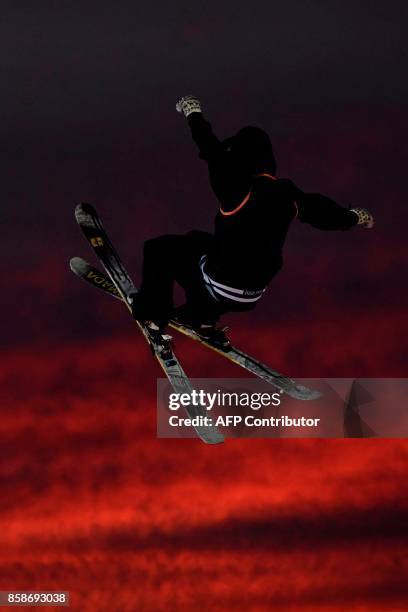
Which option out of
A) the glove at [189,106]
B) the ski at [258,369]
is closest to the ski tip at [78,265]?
the ski at [258,369]

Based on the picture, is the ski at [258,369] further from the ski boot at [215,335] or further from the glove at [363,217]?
the glove at [363,217]

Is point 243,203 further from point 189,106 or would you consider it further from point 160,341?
point 160,341

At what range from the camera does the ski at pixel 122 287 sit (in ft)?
20.3

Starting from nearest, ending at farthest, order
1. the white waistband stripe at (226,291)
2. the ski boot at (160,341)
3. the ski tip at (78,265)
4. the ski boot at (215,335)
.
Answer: the white waistband stripe at (226,291), the ski boot at (160,341), the ski boot at (215,335), the ski tip at (78,265)

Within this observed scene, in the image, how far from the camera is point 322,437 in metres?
6.65

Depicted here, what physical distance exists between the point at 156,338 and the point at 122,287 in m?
0.46

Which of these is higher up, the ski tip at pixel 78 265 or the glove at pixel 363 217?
the ski tip at pixel 78 265

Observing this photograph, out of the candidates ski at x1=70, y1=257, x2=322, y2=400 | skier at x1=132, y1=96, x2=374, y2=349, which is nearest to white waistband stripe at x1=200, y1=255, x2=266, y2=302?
skier at x1=132, y1=96, x2=374, y2=349

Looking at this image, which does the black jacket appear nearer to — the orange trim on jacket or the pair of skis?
the orange trim on jacket

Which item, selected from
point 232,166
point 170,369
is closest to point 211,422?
point 170,369

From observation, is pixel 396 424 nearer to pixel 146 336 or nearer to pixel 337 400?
pixel 337 400

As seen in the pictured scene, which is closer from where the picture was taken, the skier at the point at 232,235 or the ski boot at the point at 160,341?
the skier at the point at 232,235

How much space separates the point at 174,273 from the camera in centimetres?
560

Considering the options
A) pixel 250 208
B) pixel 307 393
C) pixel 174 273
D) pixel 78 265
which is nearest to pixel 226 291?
pixel 174 273
